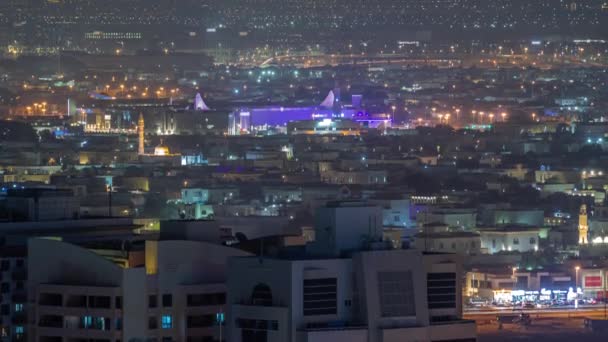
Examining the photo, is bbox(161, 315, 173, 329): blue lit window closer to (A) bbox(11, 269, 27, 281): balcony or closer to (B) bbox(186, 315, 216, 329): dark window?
(B) bbox(186, 315, 216, 329): dark window

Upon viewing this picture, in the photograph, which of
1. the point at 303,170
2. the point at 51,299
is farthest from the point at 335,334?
the point at 303,170

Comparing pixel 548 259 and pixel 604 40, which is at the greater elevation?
pixel 604 40

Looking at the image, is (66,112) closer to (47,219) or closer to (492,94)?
(492,94)

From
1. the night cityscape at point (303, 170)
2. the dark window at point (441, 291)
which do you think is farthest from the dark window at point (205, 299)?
the dark window at point (441, 291)

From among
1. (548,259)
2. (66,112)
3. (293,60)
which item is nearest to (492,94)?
(66,112)

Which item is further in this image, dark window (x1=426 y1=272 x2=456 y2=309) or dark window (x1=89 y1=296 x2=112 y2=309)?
dark window (x1=89 y1=296 x2=112 y2=309)

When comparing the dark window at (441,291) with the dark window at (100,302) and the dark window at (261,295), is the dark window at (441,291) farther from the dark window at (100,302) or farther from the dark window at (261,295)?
the dark window at (100,302)

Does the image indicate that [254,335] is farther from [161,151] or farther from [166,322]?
[161,151]

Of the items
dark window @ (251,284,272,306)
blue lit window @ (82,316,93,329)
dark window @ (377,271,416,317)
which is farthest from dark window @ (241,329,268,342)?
blue lit window @ (82,316,93,329)
